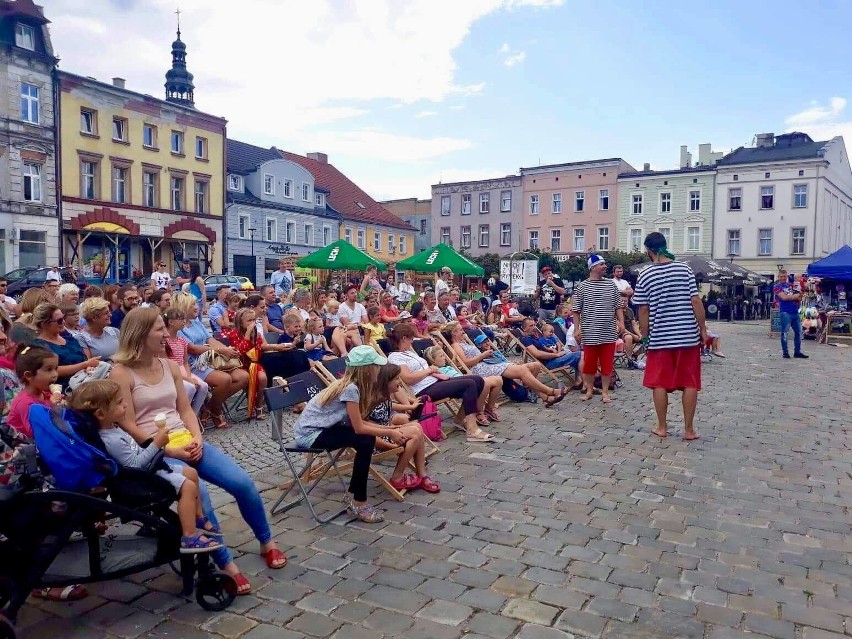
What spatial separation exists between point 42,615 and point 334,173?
5445 cm

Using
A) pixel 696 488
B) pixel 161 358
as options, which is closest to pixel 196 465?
pixel 161 358

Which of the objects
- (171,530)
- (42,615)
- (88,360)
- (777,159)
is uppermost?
(777,159)

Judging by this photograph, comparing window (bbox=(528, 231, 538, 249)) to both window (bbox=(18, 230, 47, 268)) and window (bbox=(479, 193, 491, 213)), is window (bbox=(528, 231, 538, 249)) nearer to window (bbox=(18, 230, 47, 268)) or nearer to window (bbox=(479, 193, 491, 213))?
window (bbox=(479, 193, 491, 213))

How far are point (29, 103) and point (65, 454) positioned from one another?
33.0 metres

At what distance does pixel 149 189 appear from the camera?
120 ft

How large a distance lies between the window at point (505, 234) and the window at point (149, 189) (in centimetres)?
3043

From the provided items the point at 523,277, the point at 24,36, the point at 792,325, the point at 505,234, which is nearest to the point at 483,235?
the point at 505,234

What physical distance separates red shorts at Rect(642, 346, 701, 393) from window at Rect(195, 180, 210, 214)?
119ft

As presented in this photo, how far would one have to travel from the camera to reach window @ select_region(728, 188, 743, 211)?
48656 millimetres

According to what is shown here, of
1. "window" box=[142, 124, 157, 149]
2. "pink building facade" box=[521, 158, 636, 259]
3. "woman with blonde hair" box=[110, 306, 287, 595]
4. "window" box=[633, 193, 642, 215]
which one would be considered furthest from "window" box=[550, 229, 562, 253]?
"woman with blonde hair" box=[110, 306, 287, 595]

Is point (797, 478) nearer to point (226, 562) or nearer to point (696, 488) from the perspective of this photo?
point (696, 488)

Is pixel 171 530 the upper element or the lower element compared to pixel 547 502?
upper

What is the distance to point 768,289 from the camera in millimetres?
41188

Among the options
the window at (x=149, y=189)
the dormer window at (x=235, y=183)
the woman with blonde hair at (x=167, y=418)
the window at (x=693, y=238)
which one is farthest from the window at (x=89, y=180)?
the window at (x=693, y=238)
